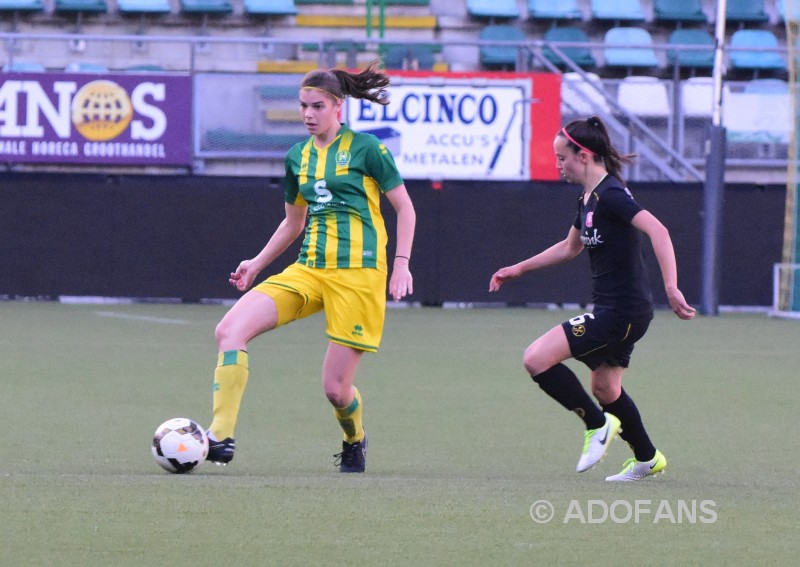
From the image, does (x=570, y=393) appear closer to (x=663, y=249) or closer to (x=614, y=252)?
(x=614, y=252)

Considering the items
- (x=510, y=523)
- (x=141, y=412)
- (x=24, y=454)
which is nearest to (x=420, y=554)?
(x=510, y=523)

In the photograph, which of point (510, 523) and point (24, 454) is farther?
point (24, 454)

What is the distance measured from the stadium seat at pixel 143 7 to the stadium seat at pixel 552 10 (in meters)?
6.21

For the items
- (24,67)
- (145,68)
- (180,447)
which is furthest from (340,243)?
(145,68)

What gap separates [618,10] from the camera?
26.4 meters

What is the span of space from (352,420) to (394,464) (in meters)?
0.44

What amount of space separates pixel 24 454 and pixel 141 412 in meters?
1.89

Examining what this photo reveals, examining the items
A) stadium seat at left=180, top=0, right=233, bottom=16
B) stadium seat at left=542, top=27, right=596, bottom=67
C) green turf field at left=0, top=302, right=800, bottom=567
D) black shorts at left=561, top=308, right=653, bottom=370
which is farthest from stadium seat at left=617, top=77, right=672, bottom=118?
black shorts at left=561, top=308, right=653, bottom=370

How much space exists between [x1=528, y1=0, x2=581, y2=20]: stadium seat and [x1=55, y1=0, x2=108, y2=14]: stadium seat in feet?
23.8

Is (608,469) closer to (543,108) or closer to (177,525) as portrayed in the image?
(177,525)

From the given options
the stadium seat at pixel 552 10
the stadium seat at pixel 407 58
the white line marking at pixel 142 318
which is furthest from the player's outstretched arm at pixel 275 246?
the stadium seat at pixel 552 10

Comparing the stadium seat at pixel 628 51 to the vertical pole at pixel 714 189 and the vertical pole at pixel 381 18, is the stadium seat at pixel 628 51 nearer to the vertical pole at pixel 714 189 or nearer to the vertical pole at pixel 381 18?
the vertical pole at pixel 381 18

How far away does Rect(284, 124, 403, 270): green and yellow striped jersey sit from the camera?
677 centimetres

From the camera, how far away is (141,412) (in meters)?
9.13
